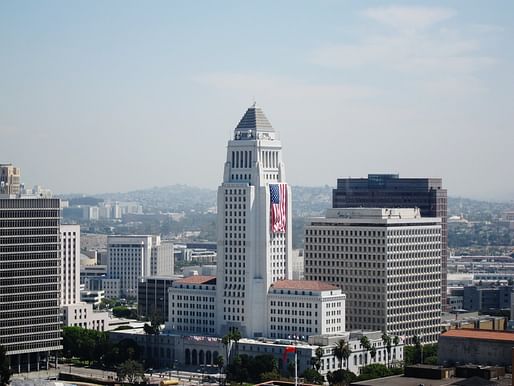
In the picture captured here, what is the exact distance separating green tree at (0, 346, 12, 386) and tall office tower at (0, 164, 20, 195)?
1169 inches

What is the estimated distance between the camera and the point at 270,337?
182 meters

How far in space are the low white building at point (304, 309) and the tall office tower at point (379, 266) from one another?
325 inches

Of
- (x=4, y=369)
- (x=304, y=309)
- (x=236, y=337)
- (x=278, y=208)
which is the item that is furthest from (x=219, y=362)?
(x=4, y=369)

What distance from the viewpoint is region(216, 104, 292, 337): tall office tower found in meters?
183

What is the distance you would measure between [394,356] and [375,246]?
17.2 m

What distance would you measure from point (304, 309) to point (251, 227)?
13.9 m

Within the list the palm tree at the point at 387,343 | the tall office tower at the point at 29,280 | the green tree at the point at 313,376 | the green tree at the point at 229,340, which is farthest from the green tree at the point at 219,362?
the tall office tower at the point at 29,280

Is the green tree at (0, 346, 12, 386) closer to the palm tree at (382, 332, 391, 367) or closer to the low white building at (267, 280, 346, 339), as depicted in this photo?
the low white building at (267, 280, 346, 339)

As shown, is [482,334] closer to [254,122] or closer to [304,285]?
[304,285]

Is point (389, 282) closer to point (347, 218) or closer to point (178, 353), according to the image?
point (347, 218)

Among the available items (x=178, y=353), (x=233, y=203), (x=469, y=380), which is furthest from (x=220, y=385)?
(x=469, y=380)

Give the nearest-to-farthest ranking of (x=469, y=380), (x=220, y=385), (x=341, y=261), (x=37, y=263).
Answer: (x=469, y=380)
(x=220, y=385)
(x=37, y=263)
(x=341, y=261)

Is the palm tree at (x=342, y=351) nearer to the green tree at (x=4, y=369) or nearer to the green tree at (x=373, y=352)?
the green tree at (x=373, y=352)

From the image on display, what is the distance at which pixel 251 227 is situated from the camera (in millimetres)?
183625
